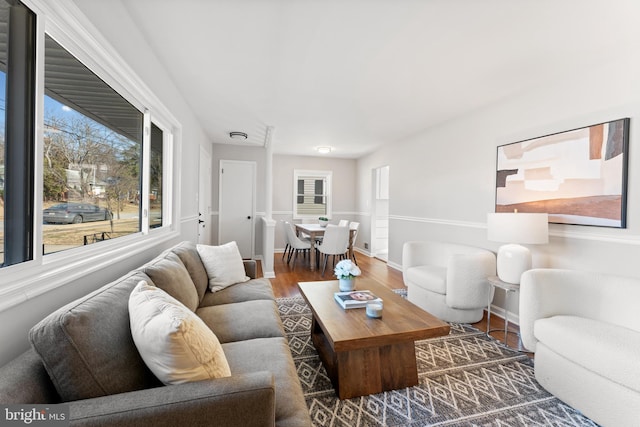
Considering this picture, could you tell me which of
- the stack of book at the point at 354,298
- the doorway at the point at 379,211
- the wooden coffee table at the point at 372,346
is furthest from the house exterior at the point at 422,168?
the stack of book at the point at 354,298

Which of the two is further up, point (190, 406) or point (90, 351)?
point (90, 351)

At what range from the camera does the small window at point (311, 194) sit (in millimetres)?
6480

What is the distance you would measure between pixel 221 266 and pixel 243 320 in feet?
2.51

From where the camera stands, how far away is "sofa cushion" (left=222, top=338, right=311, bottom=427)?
3.07 feet

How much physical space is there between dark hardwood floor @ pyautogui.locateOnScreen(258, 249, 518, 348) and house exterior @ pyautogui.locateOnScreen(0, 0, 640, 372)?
45cm

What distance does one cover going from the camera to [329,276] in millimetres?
4297

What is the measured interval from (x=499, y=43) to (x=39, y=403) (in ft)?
9.71

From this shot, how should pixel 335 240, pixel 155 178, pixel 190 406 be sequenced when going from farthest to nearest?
pixel 335 240 → pixel 155 178 → pixel 190 406

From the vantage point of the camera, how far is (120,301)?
3.42 ft

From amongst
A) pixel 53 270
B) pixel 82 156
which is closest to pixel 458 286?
pixel 53 270

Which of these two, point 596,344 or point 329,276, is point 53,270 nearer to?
point 596,344

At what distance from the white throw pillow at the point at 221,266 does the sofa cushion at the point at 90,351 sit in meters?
1.25

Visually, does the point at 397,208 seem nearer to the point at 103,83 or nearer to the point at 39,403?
the point at 103,83

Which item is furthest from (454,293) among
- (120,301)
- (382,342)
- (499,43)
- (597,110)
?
(120,301)
